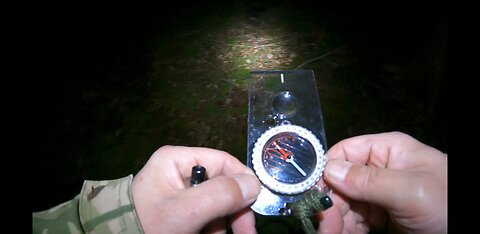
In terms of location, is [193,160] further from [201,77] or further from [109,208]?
[201,77]

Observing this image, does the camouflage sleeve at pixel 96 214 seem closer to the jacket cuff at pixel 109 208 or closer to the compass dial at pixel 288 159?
the jacket cuff at pixel 109 208

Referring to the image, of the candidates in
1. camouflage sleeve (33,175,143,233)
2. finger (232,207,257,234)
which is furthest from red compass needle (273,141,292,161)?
camouflage sleeve (33,175,143,233)

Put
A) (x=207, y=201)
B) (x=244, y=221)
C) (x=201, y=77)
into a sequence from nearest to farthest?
(x=207, y=201) → (x=244, y=221) → (x=201, y=77)

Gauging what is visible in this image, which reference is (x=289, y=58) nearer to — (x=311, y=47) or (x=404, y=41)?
(x=311, y=47)

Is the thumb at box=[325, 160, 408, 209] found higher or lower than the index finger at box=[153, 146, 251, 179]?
lower

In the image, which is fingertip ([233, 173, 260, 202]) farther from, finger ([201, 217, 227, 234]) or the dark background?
the dark background

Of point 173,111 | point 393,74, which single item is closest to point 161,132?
point 173,111

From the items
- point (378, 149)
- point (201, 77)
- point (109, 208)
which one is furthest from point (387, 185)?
point (201, 77)
